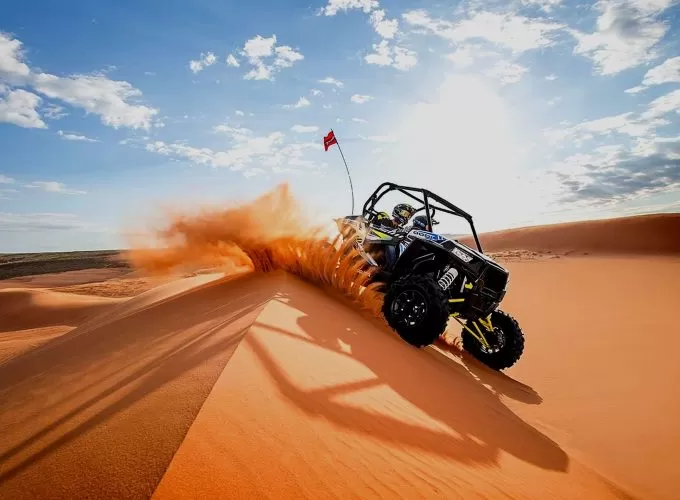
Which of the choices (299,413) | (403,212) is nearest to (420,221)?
(403,212)

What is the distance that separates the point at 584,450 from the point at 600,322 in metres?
7.01

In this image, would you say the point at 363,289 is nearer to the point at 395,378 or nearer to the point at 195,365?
the point at 395,378

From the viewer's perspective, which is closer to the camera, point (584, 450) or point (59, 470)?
point (59, 470)

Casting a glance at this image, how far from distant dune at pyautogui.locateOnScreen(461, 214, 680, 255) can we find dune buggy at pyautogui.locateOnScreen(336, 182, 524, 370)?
2995 cm

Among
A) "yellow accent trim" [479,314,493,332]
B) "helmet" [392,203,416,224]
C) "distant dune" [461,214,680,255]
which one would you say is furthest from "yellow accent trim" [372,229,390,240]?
"distant dune" [461,214,680,255]

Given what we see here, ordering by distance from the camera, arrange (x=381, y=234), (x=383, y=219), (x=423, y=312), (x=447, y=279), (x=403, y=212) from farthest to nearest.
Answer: (x=403, y=212) < (x=383, y=219) < (x=381, y=234) < (x=447, y=279) < (x=423, y=312)

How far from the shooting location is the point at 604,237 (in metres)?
34.0

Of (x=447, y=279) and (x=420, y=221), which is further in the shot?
(x=420, y=221)

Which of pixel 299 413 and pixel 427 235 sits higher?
pixel 427 235

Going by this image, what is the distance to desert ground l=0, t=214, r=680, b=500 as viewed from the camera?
1501 mm

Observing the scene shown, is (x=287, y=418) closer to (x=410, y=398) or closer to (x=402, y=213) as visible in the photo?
(x=410, y=398)

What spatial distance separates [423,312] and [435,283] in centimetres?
35

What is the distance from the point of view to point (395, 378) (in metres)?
3.08

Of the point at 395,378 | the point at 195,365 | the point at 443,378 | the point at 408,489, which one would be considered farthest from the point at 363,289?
the point at 408,489
